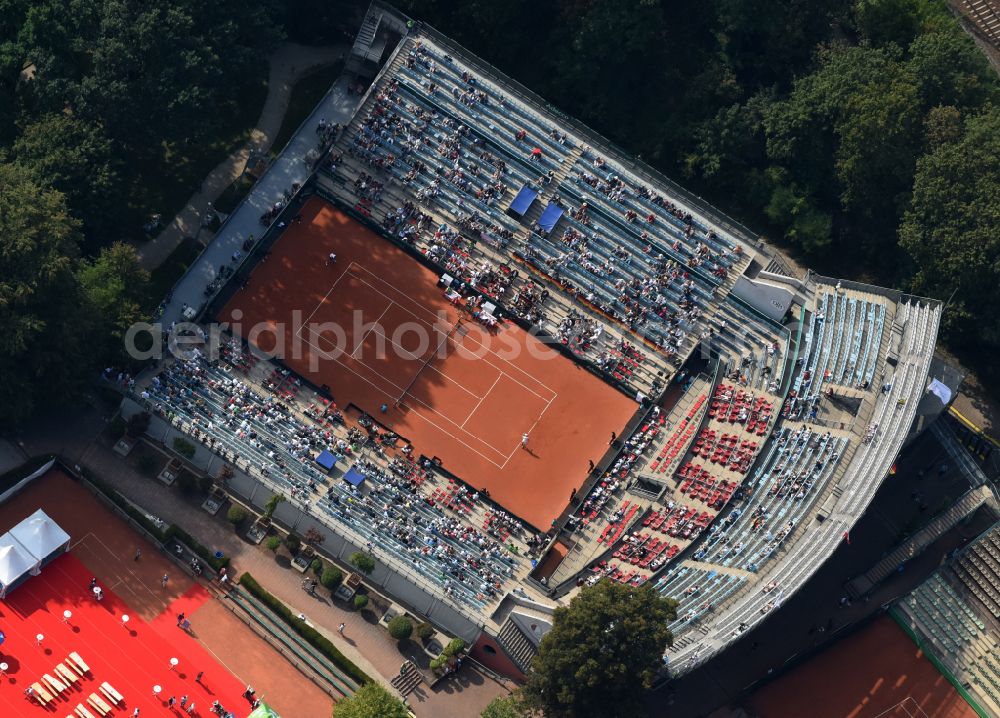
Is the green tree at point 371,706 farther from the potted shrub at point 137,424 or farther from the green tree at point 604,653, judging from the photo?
the potted shrub at point 137,424

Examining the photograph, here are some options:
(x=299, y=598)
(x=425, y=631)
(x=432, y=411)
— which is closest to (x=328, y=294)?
(x=432, y=411)

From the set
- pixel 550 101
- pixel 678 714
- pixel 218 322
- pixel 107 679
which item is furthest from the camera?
pixel 550 101

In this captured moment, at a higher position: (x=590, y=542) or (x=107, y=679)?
(x=590, y=542)

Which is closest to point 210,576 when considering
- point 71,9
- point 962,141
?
point 71,9

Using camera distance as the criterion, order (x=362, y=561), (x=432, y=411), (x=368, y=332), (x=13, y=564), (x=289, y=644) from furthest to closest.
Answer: (x=368, y=332), (x=432, y=411), (x=362, y=561), (x=289, y=644), (x=13, y=564)

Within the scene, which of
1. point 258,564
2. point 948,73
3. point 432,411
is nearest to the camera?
point 258,564

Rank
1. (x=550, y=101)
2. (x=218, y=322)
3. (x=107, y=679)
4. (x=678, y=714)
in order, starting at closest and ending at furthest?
(x=107, y=679), (x=678, y=714), (x=218, y=322), (x=550, y=101)

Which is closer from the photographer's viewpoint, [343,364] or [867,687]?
[867,687]

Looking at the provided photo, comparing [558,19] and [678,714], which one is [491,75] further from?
[678,714]

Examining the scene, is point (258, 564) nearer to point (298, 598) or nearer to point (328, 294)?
point (298, 598)
